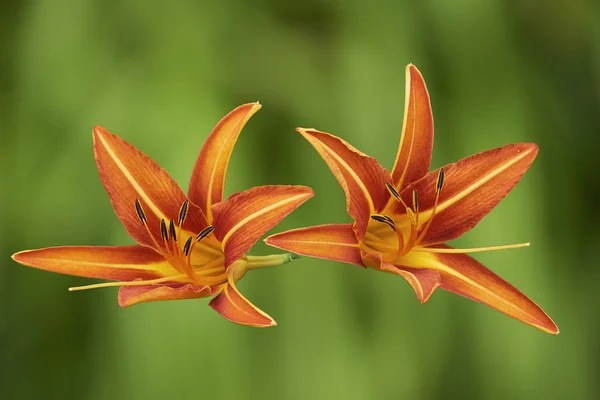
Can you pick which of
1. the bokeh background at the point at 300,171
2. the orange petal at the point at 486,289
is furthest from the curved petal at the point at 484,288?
the bokeh background at the point at 300,171

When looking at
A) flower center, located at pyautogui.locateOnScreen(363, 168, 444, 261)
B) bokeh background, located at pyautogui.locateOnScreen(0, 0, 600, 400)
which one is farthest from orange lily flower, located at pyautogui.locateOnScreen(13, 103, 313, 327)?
bokeh background, located at pyautogui.locateOnScreen(0, 0, 600, 400)

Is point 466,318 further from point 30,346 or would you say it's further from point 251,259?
point 30,346

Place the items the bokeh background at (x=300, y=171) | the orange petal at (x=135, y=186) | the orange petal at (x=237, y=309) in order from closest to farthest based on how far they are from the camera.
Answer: the orange petal at (x=237, y=309) → the orange petal at (x=135, y=186) → the bokeh background at (x=300, y=171)

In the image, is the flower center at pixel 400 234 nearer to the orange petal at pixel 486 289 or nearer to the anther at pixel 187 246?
the orange petal at pixel 486 289

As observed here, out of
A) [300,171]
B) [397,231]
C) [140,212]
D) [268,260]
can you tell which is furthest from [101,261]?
[300,171]

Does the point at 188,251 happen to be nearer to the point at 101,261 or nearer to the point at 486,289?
the point at 101,261

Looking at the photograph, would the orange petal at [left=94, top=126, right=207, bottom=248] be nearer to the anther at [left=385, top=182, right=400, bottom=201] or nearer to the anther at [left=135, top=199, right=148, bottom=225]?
the anther at [left=135, top=199, right=148, bottom=225]

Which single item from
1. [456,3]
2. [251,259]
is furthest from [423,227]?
[456,3]
